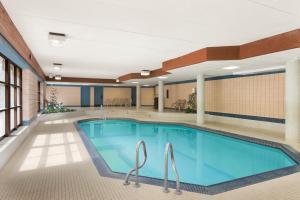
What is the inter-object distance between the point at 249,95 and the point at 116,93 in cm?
1456

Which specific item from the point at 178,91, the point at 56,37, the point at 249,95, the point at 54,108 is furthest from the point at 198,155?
the point at 54,108

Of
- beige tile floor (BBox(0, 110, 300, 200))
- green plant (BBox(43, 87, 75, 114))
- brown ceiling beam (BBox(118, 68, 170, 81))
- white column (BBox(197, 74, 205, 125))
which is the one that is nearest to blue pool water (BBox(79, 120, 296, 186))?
beige tile floor (BBox(0, 110, 300, 200))

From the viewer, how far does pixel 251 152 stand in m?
5.02

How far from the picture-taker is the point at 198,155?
4.98 meters

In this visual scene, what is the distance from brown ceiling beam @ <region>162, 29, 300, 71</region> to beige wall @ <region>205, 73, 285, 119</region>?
10.8 ft

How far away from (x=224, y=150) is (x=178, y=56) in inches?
123

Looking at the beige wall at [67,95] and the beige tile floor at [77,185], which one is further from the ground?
the beige wall at [67,95]

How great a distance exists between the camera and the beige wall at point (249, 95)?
23.5ft

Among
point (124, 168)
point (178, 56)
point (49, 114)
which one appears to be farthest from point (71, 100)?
point (124, 168)

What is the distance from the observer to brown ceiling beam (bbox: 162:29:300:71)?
3807 mm

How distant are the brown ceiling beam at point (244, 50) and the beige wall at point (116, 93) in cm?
1454

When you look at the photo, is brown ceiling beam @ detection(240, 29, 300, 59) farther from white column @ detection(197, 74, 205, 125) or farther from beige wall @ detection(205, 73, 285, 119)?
white column @ detection(197, 74, 205, 125)

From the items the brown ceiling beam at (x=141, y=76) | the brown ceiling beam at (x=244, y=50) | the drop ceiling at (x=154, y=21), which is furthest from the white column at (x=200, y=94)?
the drop ceiling at (x=154, y=21)

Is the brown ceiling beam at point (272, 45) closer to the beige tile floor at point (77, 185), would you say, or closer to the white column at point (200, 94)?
the beige tile floor at point (77, 185)
